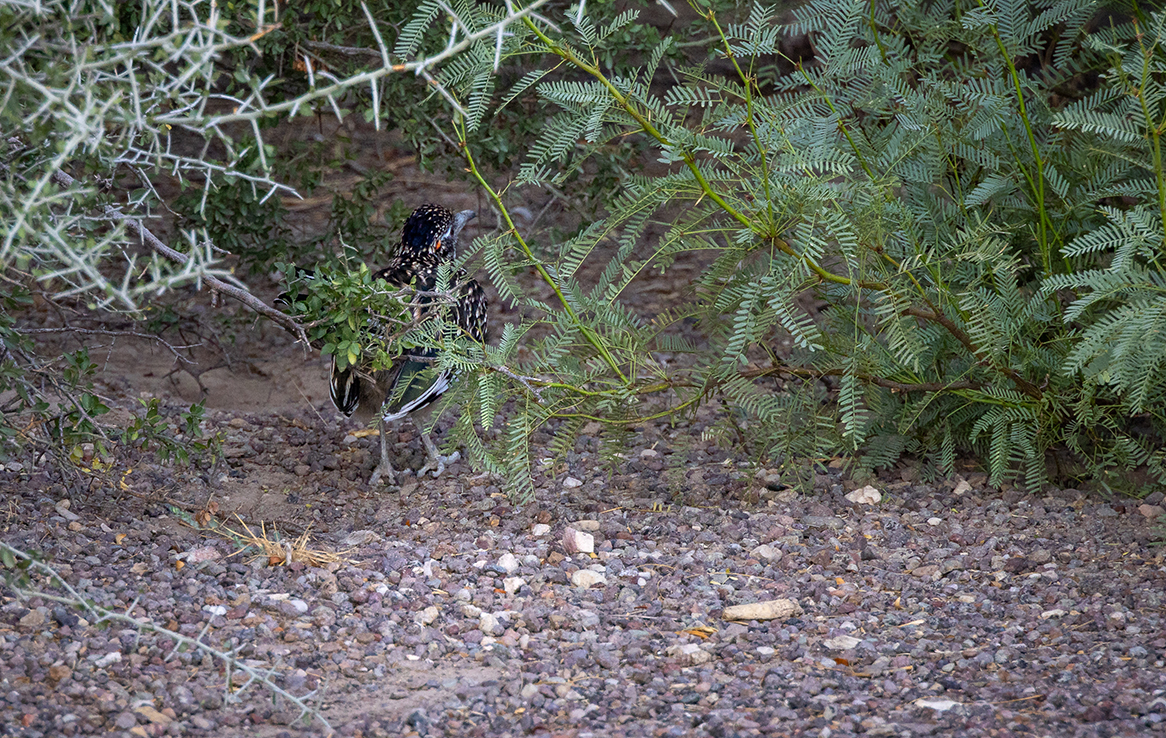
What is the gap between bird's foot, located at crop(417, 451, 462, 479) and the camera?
4.75 m

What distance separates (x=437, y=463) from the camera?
15.7 feet

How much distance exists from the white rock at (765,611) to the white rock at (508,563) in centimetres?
72

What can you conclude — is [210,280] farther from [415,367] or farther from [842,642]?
[842,642]

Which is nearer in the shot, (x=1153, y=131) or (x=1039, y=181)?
(x=1153, y=131)

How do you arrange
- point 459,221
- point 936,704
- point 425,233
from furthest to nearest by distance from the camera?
point 459,221 < point 425,233 < point 936,704

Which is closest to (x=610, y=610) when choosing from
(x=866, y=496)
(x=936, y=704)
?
(x=936, y=704)

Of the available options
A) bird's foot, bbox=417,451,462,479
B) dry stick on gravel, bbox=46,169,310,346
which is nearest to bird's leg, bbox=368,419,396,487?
bird's foot, bbox=417,451,462,479

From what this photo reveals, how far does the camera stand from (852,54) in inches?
156

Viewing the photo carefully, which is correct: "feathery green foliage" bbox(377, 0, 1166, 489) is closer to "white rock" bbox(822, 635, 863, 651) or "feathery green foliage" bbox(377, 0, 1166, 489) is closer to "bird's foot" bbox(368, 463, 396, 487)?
"white rock" bbox(822, 635, 863, 651)

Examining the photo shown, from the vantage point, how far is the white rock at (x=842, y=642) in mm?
3082

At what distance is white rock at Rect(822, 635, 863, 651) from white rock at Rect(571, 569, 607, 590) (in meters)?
0.74

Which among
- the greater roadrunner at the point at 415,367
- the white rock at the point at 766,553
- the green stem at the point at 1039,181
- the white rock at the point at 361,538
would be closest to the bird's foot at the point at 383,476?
the greater roadrunner at the point at 415,367

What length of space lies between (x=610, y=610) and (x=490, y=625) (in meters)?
0.38

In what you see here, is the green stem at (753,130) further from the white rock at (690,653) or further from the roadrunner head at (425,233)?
the roadrunner head at (425,233)
